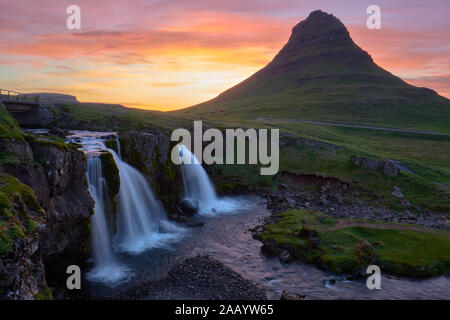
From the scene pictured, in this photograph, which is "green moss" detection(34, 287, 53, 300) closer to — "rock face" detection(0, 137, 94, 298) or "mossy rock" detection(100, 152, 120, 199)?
"rock face" detection(0, 137, 94, 298)

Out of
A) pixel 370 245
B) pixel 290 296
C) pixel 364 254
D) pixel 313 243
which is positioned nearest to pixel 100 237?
pixel 290 296

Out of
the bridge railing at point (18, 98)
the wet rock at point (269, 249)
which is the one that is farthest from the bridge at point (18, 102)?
the wet rock at point (269, 249)

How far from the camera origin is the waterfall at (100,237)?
1013 inches

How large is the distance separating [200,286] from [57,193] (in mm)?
13690

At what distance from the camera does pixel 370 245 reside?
29453 millimetres

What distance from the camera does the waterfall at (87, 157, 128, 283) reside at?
25.7 meters

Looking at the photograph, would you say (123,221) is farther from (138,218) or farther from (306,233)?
(306,233)

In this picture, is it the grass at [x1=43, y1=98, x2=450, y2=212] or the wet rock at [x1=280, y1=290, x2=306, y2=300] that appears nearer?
the wet rock at [x1=280, y1=290, x2=306, y2=300]

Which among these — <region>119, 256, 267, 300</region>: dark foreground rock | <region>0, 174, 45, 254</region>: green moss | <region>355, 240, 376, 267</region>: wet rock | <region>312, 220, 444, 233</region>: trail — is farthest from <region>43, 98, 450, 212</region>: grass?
<region>0, 174, 45, 254</region>: green moss

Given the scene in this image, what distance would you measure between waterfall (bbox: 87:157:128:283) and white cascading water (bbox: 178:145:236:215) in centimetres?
1595

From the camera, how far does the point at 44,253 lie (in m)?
23.0

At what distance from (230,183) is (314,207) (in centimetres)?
1562
